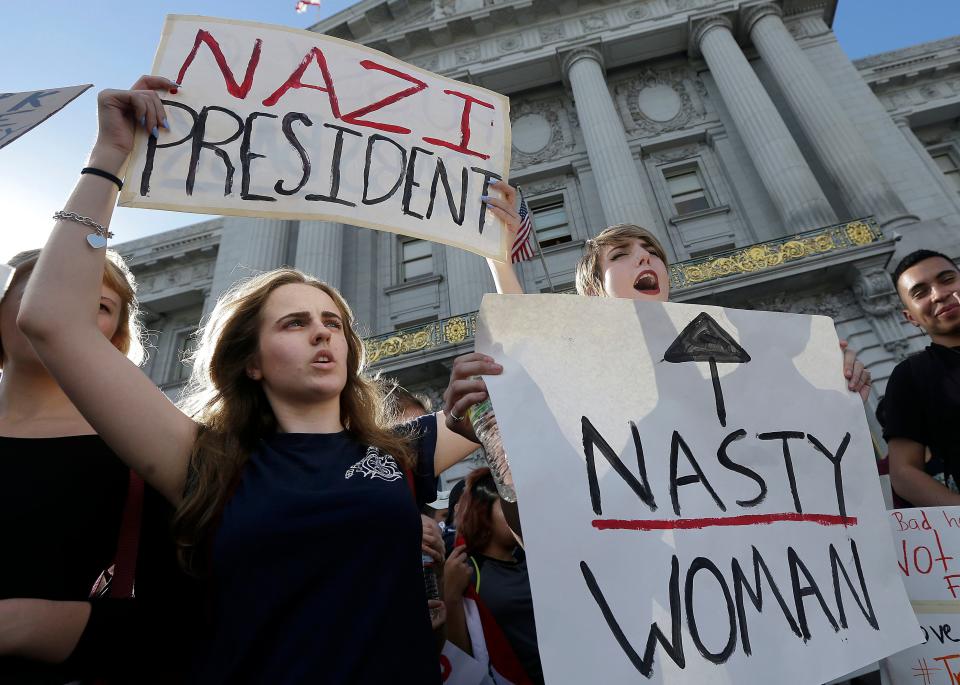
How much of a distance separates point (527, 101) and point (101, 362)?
21251 millimetres

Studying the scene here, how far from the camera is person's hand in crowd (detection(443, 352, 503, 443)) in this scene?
1445mm

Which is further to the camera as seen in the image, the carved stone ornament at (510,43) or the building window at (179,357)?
the carved stone ornament at (510,43)

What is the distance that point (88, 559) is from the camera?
1.33 m

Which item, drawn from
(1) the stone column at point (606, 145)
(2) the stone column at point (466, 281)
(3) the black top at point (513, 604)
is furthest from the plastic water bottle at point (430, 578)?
(1) the stone column at point (606, 145)

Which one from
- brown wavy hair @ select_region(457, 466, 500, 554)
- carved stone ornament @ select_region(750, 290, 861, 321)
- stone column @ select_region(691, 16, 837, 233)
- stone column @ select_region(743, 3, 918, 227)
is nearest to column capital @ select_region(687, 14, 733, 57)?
stone column @ select_region(691, 16, 837, 233)

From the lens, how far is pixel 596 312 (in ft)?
5.26

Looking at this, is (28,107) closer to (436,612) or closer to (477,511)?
(436,612)

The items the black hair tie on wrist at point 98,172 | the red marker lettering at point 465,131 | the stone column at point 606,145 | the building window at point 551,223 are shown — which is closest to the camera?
the black hair tie on wrist at point 98,172

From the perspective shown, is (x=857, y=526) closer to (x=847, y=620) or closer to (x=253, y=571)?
(x=847, y=620)

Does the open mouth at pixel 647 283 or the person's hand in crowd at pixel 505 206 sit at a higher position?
the person's hand in crowd at pixel 505 206

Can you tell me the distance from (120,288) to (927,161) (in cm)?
2189

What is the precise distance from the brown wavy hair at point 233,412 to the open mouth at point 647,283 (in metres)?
1.11

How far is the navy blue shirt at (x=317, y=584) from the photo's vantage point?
1.20m

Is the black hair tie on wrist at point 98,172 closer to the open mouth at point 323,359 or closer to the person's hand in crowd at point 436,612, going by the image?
the open mouth at point 323,359
